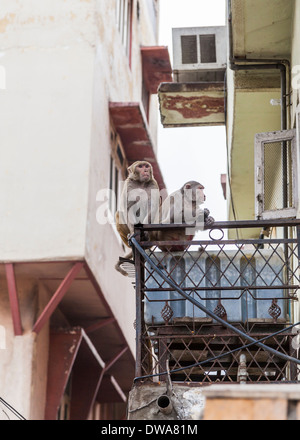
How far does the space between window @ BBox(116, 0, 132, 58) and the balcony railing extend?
33.3ft

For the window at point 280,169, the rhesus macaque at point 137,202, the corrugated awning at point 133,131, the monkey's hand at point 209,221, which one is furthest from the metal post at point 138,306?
the corrugated awning at point 133,131

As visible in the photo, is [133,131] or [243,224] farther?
[133,131]

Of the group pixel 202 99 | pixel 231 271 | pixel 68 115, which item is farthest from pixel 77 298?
pixel 231 271

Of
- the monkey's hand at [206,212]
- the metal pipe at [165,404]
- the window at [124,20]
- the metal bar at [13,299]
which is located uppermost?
the window at [124,20]

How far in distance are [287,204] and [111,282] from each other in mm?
6661

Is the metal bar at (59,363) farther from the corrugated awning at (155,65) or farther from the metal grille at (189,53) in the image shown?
the corrugated awning at (155,65)

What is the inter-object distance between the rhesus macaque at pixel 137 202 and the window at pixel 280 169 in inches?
38.3

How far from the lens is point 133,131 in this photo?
650 inches

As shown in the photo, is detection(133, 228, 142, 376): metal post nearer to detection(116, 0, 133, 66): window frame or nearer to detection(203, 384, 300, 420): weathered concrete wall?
detection(203, 384, 300, 420): weathered concrete wall

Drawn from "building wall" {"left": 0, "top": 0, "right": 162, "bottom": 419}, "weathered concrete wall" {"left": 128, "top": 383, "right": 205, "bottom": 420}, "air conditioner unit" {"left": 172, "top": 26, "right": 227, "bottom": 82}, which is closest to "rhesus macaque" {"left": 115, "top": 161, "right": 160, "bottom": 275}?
"weathered concrete wall" {"left": 128, "top": 383, "right": 205, "bottom": 420}

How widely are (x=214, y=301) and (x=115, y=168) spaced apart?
9.25 meters

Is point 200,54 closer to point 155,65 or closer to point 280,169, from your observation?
point 280,169

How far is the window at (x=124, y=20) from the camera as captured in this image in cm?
1714

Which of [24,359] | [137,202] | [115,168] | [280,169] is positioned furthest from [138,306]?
[115,168]
